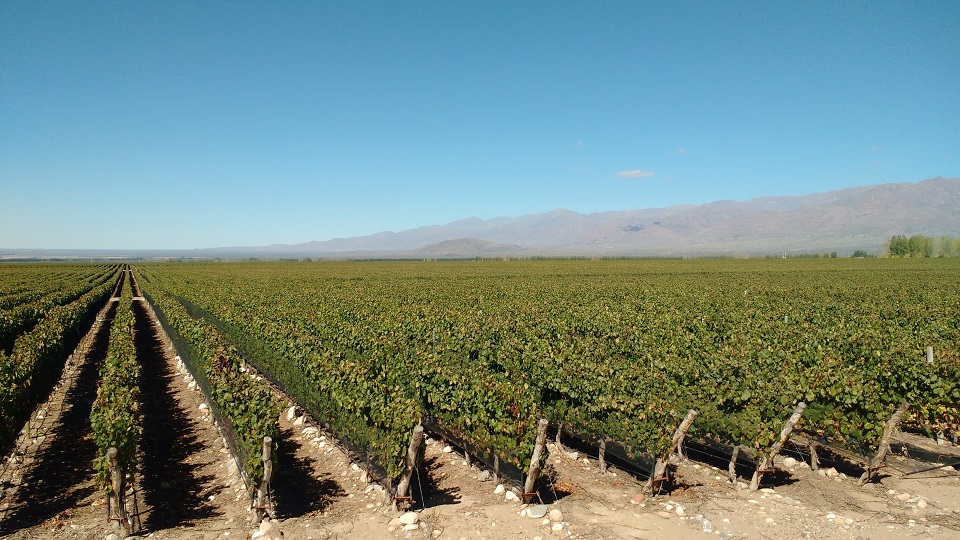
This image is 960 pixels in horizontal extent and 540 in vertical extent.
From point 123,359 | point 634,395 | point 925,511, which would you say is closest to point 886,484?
point 925,511


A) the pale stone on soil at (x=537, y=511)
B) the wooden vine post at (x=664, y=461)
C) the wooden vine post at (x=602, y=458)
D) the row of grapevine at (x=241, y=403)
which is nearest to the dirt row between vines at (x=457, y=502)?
the pale stone on soil at (x=537, y=511)

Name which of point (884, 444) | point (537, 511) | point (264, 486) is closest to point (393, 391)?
point (264, 486)

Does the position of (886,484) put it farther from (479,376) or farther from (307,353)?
A: (307,353)

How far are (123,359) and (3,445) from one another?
3701 mm

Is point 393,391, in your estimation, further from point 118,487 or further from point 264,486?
point 118,487

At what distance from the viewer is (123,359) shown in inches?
496

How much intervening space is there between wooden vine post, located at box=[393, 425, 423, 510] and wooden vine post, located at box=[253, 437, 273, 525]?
1.89 meters

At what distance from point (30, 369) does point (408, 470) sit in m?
10.5

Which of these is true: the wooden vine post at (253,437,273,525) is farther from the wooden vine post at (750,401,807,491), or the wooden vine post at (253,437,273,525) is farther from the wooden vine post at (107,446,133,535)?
the wooden vine post at (750,401,807,491)

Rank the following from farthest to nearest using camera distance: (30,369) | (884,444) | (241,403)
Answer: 1. (30,369)
2. (241,403)
3. (884,444)

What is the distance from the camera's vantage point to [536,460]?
7855mm

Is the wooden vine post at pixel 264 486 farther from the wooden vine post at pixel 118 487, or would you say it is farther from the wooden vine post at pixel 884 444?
the wooden vine post at pixel 884 444

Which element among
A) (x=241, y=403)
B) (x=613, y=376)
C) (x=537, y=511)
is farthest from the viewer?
(x=613, y=376)

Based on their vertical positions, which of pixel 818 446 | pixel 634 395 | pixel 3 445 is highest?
pixel 634 395
